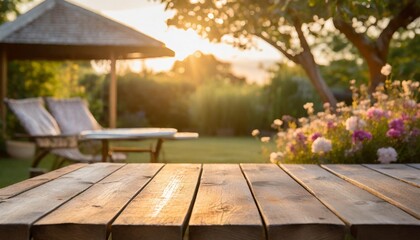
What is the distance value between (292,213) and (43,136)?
20.2ft

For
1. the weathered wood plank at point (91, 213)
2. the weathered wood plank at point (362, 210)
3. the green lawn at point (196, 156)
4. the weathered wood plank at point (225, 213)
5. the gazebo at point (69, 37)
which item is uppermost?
the gazebo at point (69, 37)

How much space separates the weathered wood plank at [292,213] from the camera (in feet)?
4.90

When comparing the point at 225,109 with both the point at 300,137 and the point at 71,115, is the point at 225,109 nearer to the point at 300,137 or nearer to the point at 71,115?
the point at 71,115

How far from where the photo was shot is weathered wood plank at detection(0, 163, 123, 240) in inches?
59.9


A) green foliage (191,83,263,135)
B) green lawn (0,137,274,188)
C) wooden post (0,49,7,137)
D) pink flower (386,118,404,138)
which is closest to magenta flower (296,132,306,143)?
pink flower (386,118,404,138)

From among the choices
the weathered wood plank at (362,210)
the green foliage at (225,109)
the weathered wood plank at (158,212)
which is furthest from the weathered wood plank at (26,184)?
the green foliage at (225,109)

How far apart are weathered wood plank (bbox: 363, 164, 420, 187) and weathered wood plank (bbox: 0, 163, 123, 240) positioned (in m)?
1.12

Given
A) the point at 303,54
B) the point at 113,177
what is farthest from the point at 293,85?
the point at 113,177

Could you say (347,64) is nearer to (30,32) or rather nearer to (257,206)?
(30,32)

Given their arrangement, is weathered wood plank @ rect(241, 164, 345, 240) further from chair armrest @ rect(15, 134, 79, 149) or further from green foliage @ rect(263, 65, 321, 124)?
green foliage @ rect(263, 65, 321, 124)

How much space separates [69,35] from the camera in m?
12.4

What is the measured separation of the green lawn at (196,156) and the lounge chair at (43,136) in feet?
1.44

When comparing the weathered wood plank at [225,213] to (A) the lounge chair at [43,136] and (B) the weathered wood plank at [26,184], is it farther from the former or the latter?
(A) the lounge chair at [43,136]

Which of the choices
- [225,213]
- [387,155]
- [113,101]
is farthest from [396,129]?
[113,101]
